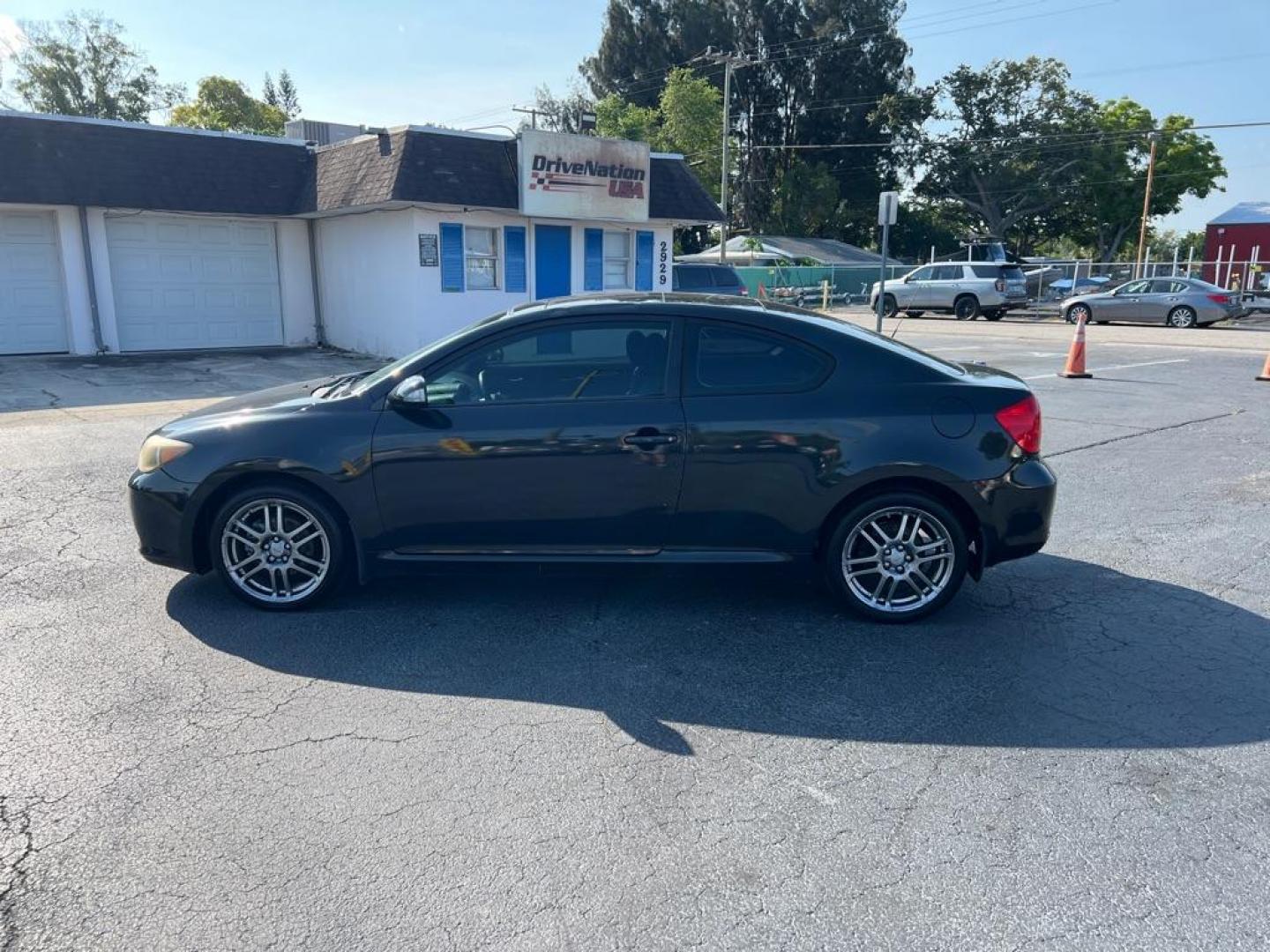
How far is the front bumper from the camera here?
4.70 m

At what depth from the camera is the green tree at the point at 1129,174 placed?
180ft

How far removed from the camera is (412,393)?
4562 mm

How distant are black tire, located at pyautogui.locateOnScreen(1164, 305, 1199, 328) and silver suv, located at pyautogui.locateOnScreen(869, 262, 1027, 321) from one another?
15.6 ft

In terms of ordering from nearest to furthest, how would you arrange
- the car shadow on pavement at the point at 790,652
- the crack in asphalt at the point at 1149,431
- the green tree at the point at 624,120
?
the car shadow on pavement at the point at 790,652 < the crack in asphalt at the point at 1149,431 < the green tree at the point at 624,120

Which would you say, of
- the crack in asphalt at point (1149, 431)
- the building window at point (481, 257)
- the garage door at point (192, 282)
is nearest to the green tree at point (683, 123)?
the garage door at point (192, 282)

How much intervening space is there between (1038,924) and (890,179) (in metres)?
61.9

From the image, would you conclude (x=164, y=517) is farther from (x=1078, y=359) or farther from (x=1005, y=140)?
(x=1005, y=140)

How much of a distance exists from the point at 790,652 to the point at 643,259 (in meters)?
15.8

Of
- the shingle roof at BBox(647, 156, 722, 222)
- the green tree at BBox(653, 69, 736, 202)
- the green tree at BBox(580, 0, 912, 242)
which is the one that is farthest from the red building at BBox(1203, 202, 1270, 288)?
the shingle roof at BBox(647, 156, 722, 222)

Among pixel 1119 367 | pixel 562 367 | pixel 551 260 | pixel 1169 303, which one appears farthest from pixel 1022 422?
pixel 1169 303

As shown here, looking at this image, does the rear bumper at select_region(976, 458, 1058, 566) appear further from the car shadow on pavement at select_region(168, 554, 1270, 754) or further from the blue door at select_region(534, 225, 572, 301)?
the blue door at select_region(534, 225, 572, 301)

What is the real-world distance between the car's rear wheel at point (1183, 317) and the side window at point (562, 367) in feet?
84.1

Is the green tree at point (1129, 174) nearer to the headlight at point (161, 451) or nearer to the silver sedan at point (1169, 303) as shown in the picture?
the silver sedan at point (1169, 303)

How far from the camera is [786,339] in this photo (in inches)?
185
